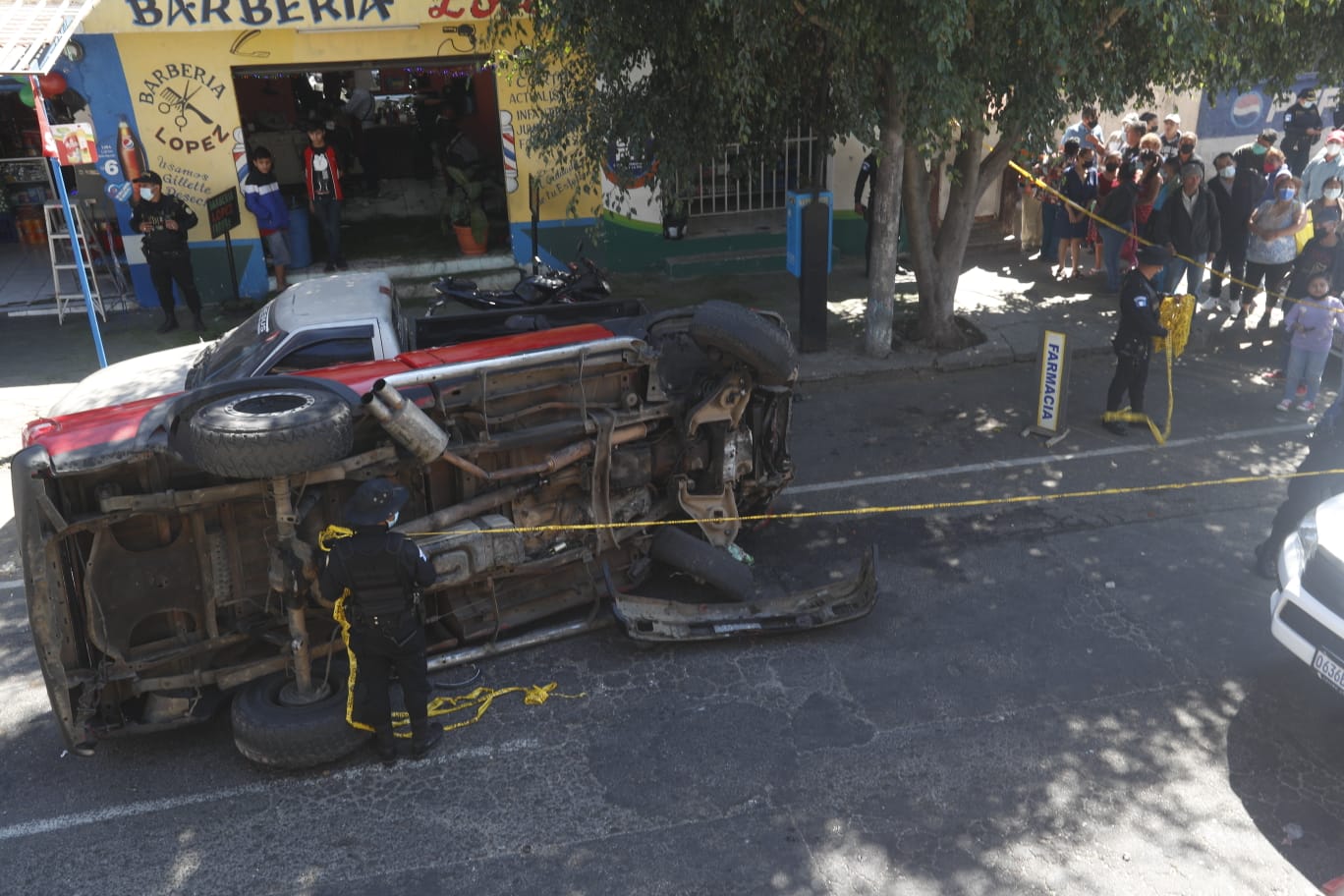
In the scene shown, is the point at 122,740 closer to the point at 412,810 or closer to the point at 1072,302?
the point at 412,810

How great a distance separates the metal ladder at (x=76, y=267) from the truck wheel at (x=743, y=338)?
966cm

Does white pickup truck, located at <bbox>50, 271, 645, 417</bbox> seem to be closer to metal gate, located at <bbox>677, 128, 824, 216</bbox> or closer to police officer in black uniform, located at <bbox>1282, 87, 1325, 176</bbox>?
metal gate, located at <bbox>677, 128, 824, 216</bbox>

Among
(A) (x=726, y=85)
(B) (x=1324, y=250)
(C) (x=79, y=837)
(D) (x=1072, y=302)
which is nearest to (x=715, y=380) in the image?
(A) (x=726, y=85)

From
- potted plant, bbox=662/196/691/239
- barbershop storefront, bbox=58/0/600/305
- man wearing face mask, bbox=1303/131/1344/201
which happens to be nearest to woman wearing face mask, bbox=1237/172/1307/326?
man wearing face mask, bbox=1303/131/1344/201

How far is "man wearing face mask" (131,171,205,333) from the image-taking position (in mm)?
12484

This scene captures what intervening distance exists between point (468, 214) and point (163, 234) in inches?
150

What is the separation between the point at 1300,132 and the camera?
15.5 m

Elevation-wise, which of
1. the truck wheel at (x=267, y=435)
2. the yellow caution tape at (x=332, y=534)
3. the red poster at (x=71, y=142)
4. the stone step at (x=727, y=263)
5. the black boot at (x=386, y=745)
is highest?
the red poster at (x=71, y=142)

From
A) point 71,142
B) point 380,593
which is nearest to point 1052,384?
point 380,593

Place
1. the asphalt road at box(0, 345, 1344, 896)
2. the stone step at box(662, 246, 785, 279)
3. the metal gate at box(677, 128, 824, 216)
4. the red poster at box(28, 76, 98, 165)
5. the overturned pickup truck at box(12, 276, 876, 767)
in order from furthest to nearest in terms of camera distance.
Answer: the metal gate at box(677, 128, 824, 216) → the stone step at box(662, 246, 785, 279) → the red poster at box(28, 76, 98, 165) → the overturned pickup truck at box(12, 276, 876, 767) → the asphalt road at box(0, 345, 1344, 896)

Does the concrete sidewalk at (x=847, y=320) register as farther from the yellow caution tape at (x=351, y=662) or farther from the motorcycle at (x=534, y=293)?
the yellow caution tape at (x=351, y=662)

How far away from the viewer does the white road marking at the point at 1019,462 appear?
8906 millimetres

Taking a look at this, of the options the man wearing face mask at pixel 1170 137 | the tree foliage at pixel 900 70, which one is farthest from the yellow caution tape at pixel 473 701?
the man wearing face mask at pixel 1170 137

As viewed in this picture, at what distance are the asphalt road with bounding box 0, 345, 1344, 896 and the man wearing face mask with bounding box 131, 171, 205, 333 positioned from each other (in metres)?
6.04
